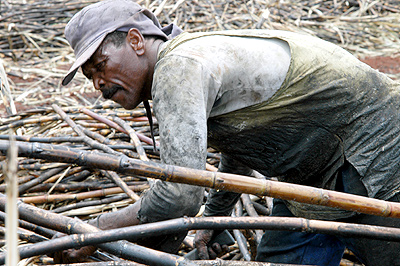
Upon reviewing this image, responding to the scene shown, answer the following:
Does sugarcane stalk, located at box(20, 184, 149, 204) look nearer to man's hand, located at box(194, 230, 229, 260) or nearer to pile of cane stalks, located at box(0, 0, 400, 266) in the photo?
pile of cane stalks, located at box(0, 0, 400, 266)

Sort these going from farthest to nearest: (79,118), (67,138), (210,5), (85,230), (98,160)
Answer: (210,5)
(79,118)
(67,138)
(85,230)
(98,160)

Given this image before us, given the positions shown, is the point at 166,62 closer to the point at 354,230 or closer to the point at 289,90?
the point at 289,90

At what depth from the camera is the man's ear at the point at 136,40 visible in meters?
1.88

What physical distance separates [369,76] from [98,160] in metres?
1.16

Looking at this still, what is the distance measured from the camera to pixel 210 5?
7.02 metres

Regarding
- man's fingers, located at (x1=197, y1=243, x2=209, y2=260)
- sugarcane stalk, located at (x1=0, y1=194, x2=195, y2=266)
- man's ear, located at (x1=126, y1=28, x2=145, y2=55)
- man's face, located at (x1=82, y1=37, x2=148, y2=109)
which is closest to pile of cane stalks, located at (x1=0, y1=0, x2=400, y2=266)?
sugarcane stalk, located at (x1=0, y1=194, x2=195, y2=266)

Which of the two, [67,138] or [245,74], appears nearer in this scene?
[245,74]

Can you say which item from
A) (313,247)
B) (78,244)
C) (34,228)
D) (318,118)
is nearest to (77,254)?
(34,228)

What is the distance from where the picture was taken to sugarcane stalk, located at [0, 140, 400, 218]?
1280 millimetres

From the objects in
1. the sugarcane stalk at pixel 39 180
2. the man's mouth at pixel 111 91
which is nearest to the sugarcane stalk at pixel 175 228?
the man's mouth at pixel 111 91

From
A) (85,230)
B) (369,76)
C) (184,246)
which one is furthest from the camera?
(184,246)

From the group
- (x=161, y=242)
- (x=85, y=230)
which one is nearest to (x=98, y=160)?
(x=85, y=230)

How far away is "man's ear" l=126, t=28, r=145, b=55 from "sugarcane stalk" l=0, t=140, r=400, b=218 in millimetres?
686

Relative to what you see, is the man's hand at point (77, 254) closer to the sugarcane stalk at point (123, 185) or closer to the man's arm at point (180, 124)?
the man's arm at point (180, 124)
